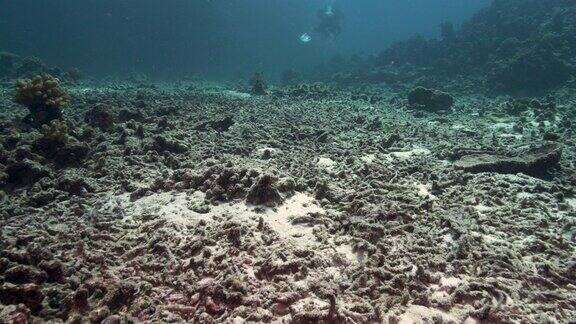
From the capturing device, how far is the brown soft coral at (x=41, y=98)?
10055 millimetres

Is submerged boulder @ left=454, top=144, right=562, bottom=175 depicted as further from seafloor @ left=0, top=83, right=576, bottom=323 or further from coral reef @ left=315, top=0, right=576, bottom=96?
coral reef @ left=315, top=0, right=576, bottom=96

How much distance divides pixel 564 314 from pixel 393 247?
1.98 meters

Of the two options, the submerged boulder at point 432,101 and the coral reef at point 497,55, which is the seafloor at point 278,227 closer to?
the submerged boulder at point 432,101

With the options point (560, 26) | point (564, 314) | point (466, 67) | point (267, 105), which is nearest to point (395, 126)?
point (267, 105)

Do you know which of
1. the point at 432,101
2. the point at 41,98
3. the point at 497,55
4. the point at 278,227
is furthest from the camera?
the point at 497,55

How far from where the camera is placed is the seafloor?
4.00m

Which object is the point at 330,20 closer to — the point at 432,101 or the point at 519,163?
the point at 432,101

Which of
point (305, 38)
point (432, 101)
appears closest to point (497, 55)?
point (432, 101)

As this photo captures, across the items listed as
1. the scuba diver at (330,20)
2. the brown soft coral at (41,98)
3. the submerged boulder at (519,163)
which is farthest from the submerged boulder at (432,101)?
the scuba diver at (330,20)

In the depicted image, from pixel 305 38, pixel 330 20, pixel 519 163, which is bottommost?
pixel 519 163

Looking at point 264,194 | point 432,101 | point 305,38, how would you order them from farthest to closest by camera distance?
point 305,38, point 432,101, point 264,194

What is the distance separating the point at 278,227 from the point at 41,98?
8546 mm

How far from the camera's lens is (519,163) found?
8172 millimetres

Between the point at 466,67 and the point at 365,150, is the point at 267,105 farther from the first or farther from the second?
the point at 466,67
